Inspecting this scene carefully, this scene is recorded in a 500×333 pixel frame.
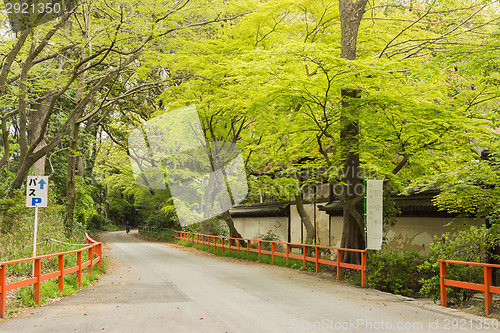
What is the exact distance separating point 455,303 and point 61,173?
29.0 meters

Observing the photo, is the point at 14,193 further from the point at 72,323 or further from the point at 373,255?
the point at 373,255

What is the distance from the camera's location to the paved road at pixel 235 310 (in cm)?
714

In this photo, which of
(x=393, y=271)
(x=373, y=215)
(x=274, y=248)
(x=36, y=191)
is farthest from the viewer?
(x=274, y=248)

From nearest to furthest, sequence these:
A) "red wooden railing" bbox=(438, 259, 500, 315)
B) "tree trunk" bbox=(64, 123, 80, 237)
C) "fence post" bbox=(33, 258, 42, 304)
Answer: "red wooden railing" bbox=(438, 259, 500, 315) < "fence post" bbox=(33, 258, 42, 304) < "tree trunk" bbox=(64, 123, 80, 237)

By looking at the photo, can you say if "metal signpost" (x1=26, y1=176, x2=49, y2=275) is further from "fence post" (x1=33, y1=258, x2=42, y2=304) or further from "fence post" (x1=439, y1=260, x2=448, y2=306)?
"fence post" (x1=439, y1=260, x2=448, y2=306)

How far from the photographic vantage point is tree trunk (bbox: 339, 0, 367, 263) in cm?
1428

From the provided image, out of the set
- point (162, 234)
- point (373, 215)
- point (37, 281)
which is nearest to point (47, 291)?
point (37, 281)

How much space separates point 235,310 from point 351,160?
7.62 m

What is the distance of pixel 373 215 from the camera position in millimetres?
12125

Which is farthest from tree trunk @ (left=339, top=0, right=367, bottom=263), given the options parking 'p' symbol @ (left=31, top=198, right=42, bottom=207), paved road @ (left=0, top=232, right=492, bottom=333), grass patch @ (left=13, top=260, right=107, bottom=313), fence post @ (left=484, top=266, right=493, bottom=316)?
parking 'p' symbol @ (left=31, top=198, right=42, bottom=207)

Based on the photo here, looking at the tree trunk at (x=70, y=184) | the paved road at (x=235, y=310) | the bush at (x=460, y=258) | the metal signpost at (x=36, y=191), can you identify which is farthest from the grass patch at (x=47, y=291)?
the tree trunk at (x=70, y=184)

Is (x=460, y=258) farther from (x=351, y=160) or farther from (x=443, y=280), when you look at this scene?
(x=351, y=160)

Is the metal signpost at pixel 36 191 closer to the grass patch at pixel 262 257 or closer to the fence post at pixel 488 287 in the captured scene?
the grass patch at pixel 262 257

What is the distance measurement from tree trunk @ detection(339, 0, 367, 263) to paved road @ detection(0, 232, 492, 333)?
7.38 ft
